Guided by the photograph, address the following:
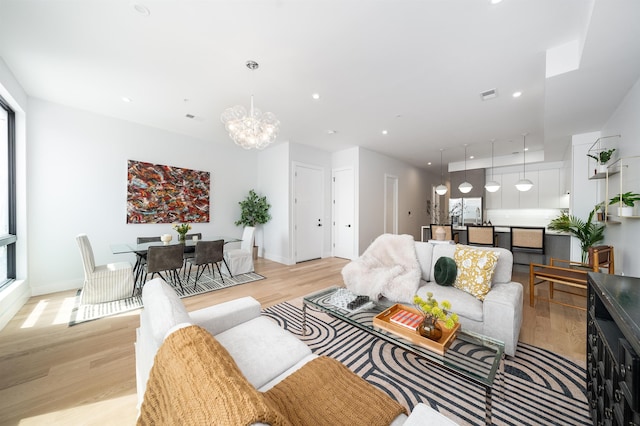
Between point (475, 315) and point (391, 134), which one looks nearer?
point (475, 315)

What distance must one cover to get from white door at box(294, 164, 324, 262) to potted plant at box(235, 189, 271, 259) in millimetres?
767

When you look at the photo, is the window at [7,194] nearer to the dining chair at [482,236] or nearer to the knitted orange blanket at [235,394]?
the knitted orange blanket at [235,394]

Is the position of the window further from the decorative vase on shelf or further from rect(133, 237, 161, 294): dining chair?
the decorative vase on shelf

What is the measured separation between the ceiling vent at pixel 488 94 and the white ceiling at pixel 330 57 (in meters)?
0.07

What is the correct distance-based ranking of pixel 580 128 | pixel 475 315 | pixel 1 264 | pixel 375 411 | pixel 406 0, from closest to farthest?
pixel 375 411 < pixel 406 0 < pixel 475 315 < pixel 1 264 < pixel 580 128

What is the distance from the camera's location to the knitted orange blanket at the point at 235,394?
0.60 m

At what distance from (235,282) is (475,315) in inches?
131

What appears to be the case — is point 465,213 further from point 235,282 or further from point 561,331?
point 235,282

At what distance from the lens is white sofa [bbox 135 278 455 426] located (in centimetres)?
106

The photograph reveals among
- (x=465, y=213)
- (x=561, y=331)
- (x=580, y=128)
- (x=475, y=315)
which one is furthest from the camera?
(x=465, y=213)

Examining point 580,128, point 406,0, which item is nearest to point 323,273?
point 406,0

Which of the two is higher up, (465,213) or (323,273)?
(465,213)

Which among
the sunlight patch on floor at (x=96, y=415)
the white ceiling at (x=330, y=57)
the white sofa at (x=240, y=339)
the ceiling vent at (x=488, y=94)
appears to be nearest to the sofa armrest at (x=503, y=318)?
the white sofa at (x=240, y=339)

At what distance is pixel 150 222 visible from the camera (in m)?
4.33
